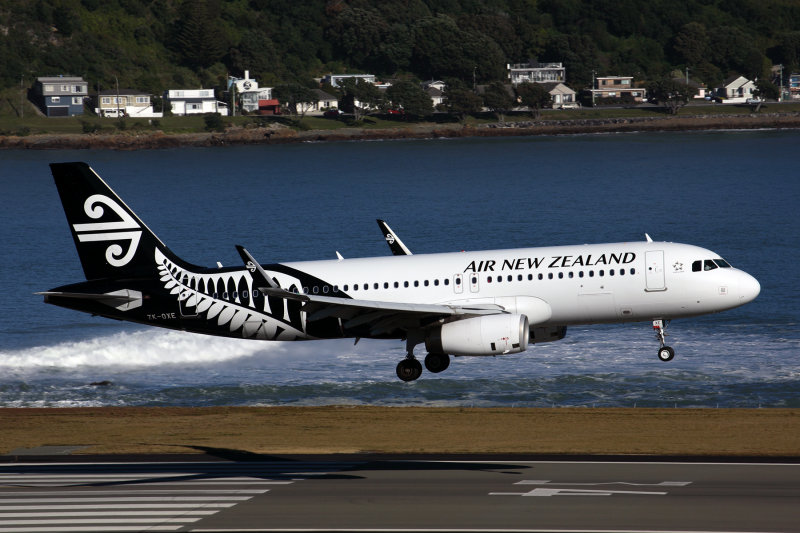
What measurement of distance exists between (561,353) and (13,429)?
3497cm

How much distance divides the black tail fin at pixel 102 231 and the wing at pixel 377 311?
5.47m

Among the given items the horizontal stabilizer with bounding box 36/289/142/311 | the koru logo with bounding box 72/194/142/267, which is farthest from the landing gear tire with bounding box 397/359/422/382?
the koru logo with bounding box 72/194/142/267

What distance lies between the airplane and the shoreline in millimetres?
2858

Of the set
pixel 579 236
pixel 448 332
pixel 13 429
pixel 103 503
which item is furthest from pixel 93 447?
pixel 579 236

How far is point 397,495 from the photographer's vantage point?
97.9 ft

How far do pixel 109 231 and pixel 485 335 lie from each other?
54.5 feet

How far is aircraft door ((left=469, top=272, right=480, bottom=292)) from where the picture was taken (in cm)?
4519

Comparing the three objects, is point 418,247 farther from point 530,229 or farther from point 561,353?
point 561,353

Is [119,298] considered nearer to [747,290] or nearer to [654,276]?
[654,276]

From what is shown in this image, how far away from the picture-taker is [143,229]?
49094 millimetres

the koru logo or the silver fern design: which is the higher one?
the koru logo

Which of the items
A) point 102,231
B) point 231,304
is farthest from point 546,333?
point 102,231

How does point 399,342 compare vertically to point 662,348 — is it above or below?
below

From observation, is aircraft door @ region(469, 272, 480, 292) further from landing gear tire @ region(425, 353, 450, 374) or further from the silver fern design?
the silver fern design
